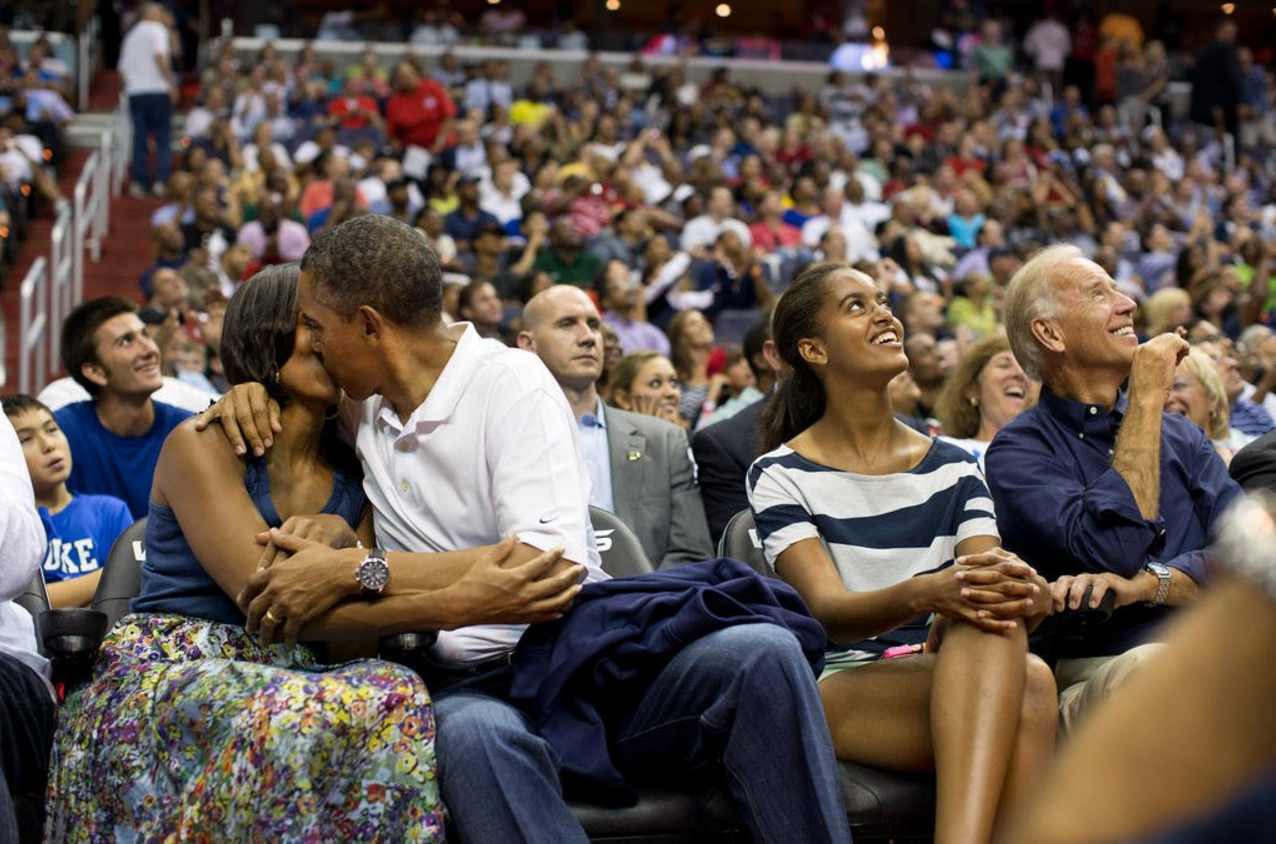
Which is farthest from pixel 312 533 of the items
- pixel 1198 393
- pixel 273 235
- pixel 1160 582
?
pixel 273 235

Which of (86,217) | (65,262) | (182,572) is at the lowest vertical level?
(86,217)

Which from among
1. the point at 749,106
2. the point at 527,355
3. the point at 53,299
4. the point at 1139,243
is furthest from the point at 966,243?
the point at 527,355

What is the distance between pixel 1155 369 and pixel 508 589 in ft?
4.83

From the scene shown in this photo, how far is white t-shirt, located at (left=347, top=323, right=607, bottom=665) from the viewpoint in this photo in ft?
9.12

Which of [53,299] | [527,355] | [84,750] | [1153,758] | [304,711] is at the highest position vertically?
[1153,758]

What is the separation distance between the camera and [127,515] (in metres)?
4.49

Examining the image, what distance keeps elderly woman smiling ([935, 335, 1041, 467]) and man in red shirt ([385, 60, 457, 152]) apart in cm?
817

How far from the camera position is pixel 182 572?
2898 millimetres

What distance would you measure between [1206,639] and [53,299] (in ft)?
27.1

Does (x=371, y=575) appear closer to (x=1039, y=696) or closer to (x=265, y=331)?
(x=265, y=331)

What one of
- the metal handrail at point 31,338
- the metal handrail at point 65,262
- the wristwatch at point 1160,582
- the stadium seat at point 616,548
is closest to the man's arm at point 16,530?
the stadium seat at point 616,548

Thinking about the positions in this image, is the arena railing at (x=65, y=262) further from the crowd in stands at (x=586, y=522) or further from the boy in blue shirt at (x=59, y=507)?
the boy in blue shirt at (x=59, y=507)

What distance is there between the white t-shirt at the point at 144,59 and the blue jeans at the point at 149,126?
0.29 ft

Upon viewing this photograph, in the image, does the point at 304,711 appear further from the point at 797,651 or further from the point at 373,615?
the point at 797,651
